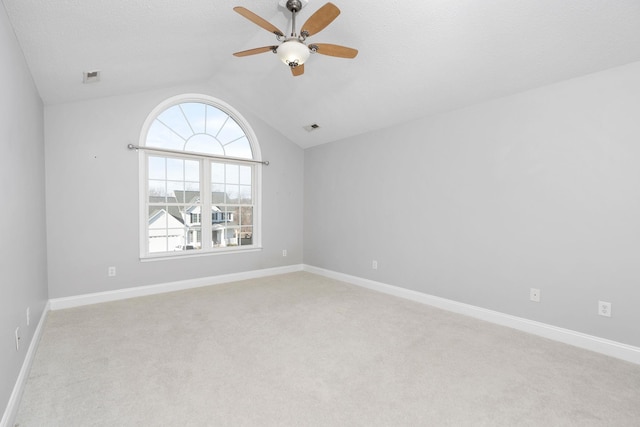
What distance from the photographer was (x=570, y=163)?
2.67m

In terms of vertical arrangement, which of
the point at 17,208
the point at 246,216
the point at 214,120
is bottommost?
the point at 246,216

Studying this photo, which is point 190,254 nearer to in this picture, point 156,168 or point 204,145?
point 156,168

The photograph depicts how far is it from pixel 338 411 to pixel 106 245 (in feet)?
11.4

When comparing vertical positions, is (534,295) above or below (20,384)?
above

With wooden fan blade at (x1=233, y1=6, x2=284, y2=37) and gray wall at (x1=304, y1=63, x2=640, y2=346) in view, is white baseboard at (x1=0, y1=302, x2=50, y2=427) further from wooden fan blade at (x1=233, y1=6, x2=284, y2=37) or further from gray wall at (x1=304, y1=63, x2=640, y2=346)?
gray wall at (x1=304, y1=63, x2=640, y2=346)

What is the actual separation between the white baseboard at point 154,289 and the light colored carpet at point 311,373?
196 mm

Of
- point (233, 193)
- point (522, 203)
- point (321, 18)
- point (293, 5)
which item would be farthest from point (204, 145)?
point (522, 203)

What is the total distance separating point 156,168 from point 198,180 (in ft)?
1.88

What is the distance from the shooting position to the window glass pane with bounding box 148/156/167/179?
4188 millimetres

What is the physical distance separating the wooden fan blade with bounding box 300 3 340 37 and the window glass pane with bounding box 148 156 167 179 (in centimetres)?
298

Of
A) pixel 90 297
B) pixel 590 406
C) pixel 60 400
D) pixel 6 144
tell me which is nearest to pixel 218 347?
pixel 60 400

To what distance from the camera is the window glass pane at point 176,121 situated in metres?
4.25

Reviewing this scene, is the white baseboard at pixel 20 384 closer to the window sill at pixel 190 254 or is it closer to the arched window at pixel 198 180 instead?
the window sill at pixel 190 254

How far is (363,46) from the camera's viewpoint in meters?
2.88
